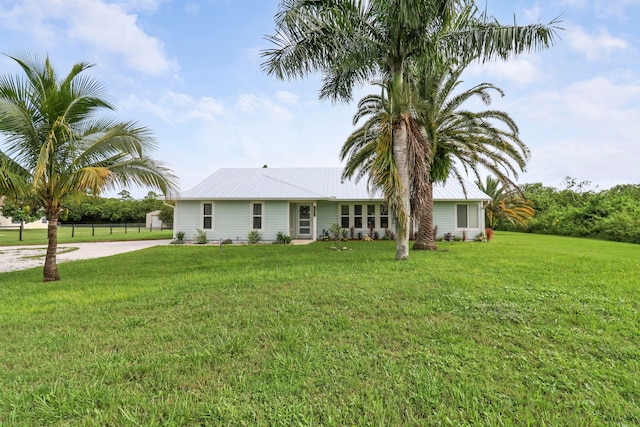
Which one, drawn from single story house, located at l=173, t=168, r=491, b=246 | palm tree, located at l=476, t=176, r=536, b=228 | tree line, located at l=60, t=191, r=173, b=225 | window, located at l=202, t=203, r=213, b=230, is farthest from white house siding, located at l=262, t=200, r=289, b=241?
tree line, located at l=60, t=191, r=173, b=225

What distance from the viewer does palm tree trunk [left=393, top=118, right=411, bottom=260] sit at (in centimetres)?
898

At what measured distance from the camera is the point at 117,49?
1089cm

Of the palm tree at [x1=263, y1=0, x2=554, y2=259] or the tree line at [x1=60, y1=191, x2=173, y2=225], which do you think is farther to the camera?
the tree line at [x1=60, y1=191, x2=173, y2=225]

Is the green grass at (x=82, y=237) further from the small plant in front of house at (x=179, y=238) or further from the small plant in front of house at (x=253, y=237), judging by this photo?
the small plant in front of house at (x=253, y=237)

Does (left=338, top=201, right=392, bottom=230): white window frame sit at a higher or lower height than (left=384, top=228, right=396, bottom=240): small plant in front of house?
higher

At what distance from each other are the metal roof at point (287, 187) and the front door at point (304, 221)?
1.20 meters

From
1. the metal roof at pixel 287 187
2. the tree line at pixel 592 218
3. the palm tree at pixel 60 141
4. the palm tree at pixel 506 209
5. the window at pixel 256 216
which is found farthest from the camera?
the palm tree at pixel 506 209

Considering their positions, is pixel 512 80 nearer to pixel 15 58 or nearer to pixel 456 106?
pixel 456 106

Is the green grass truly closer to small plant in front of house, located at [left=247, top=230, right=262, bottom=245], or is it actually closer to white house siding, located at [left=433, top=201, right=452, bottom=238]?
small plant in front of house, located at [left=247, top=230, right=262, bottom=245]

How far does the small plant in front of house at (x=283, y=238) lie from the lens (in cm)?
1567

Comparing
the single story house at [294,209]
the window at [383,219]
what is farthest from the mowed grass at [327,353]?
the window at [383,219]

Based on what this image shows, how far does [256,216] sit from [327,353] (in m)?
13.8

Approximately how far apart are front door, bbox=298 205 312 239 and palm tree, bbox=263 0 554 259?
885 cm

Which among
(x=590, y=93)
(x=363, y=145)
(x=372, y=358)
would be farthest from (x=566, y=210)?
(x=372, y=358)
